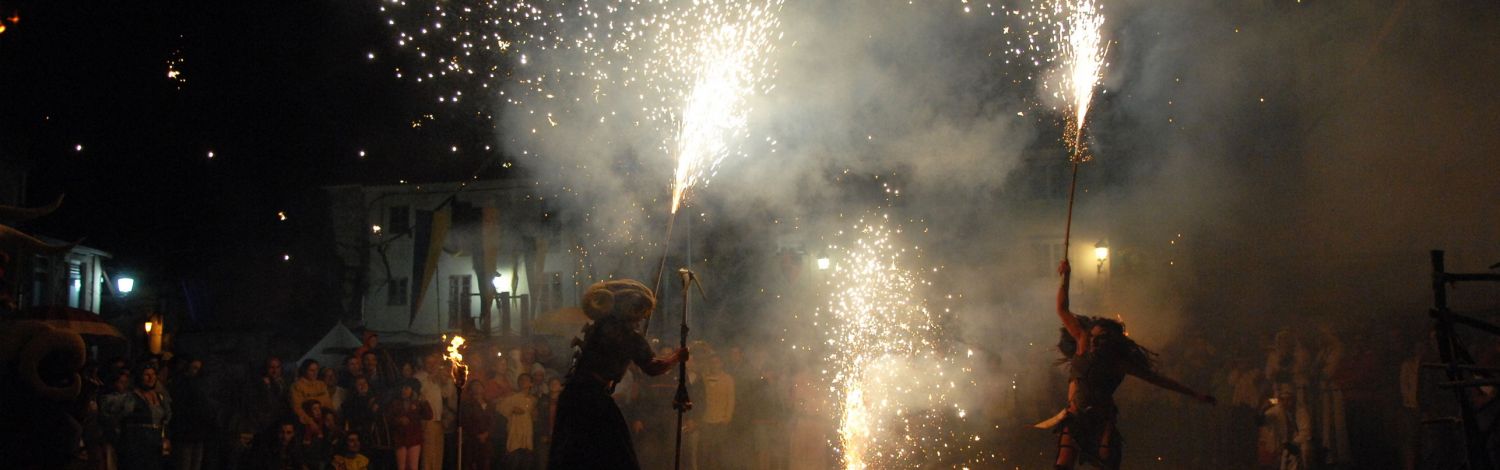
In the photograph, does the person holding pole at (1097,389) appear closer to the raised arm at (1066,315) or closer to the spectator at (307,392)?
the raised arm at (1066,315)

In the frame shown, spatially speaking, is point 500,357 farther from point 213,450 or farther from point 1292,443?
point 1292,443

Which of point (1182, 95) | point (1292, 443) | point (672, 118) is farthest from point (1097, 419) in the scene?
point (1182, 95)

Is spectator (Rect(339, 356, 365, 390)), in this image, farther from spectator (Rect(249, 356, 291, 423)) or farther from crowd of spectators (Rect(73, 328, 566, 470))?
spectator (Rect(249, 356, 291, 423))

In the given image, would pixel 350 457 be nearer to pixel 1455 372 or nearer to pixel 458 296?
pixel 1455 372

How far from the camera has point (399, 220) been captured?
26.1 metres

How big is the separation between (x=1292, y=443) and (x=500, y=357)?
24.7ft

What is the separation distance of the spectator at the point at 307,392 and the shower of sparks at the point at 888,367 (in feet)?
15.4

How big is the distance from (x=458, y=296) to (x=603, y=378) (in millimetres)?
→ 20535

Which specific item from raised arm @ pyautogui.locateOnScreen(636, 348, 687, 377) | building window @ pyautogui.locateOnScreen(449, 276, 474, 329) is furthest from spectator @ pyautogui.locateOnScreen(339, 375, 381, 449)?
building window @ pyautogui.locateOnScreen(449, 276, 474, 329)

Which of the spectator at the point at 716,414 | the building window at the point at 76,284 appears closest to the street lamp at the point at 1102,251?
the spectator at the point at 716,414

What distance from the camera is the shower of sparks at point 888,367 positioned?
1020 centimetres

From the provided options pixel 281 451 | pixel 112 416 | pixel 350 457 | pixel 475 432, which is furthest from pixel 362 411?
pixel 112 416

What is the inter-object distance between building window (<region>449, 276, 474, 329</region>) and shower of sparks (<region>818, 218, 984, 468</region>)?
36.5 feet

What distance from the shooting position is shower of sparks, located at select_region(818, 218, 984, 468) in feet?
33.4
